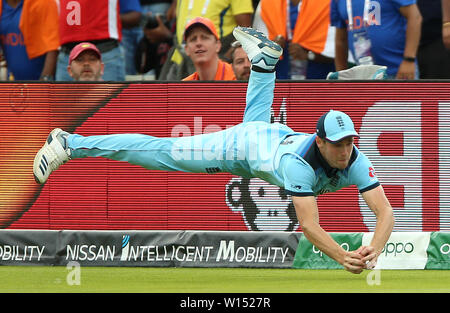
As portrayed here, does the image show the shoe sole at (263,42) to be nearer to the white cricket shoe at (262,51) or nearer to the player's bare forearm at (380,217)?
the white cricket shoe at (262,51)

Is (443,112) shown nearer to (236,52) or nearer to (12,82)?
(236,52)

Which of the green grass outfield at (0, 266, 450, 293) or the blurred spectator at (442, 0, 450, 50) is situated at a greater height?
the blurred spectator at (442, 0, 450, 50)

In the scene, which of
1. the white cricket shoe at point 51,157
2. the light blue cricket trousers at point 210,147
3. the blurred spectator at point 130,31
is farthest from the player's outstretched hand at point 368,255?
the blurred spectator at point 130,31

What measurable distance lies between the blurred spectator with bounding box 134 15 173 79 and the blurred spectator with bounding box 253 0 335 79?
1.60 metres

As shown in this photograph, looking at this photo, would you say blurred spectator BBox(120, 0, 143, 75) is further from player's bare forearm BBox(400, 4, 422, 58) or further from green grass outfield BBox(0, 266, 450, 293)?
green grass outfield BBox(0, 266, 450, 293)

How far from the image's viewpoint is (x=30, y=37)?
45.8ft

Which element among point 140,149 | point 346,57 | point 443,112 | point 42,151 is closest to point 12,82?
point 42,151

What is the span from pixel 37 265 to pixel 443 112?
5.05m

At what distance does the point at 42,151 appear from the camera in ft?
34.1

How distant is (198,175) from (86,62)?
2550mm

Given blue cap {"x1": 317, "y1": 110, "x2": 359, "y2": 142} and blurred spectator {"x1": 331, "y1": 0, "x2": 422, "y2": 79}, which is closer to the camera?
blue cap {"x1": 317, "y1": 110, "x2": 359, "y2": 142}

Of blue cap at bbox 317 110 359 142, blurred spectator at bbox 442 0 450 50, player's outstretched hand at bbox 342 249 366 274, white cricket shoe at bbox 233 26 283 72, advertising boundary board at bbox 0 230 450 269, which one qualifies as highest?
blurred spectator at bbox 442 0 450 50

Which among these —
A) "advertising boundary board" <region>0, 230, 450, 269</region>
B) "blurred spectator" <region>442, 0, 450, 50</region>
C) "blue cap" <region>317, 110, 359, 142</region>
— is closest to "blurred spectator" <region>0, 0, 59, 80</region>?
"advertising boundary board" <region>0, 230, 450, 269</region>

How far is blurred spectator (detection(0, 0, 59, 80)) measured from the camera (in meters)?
13.9
